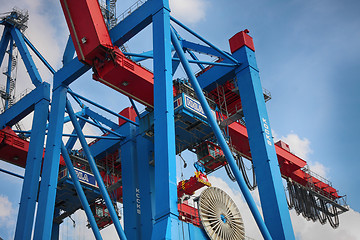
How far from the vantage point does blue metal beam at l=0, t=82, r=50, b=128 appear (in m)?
27.9

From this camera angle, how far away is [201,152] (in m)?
28.8

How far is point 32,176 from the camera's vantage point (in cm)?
2575

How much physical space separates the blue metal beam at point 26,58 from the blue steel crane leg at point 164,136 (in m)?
10.6

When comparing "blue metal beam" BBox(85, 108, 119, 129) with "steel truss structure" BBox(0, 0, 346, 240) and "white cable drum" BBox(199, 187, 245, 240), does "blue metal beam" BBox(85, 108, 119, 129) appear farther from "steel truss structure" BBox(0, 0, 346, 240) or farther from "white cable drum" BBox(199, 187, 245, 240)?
"white cable drum" BBox(199, 187, 245, 240)

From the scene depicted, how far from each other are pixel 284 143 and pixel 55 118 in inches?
653

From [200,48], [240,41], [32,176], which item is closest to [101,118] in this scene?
[32,176]

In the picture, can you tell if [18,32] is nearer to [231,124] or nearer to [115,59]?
Answer: [115,59]

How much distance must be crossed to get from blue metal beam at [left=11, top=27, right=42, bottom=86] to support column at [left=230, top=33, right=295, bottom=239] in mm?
11577

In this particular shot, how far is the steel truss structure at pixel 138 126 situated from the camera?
19.8m

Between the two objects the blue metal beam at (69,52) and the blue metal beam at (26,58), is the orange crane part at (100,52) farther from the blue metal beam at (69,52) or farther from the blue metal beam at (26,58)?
the blue metal beam at (26,58)

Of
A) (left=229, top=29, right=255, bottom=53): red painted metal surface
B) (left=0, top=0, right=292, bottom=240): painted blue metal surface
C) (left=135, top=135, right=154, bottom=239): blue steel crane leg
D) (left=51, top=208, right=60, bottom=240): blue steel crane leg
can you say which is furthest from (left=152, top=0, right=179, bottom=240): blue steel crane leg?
(left=51, top=208, right=60, bottom=240): blue steel crane leg

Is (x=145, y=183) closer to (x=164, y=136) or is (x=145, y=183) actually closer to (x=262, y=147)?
(x=262, y=147)

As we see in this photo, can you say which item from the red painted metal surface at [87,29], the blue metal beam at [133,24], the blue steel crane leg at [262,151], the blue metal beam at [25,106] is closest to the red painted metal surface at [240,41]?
the blue steel crane leg at [262,151]

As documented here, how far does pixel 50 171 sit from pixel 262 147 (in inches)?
402
